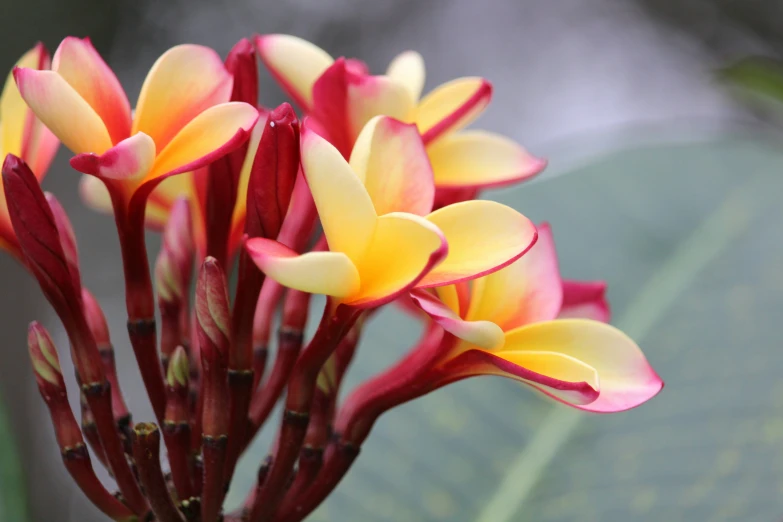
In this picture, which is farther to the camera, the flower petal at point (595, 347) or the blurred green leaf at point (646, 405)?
the blurred green leaf at point (646, 405)

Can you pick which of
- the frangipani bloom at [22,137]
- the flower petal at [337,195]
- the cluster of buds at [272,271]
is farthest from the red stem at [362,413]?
the frangipani bloom at [22,137]

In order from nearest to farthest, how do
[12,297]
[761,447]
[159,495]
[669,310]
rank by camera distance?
[159,495] → [761,447] → [669,310] → [12,297]

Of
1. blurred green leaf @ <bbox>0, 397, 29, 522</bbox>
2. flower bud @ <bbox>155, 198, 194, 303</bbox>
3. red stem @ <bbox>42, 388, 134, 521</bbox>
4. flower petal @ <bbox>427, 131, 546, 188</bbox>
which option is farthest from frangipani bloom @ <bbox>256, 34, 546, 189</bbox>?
blurred green leaf @ <bbox>0, 397, 29, 522</bbox>

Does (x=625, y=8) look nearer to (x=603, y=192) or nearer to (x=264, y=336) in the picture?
(x=603, y=192)

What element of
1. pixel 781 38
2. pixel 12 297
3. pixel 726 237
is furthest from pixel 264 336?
pixel 781 38

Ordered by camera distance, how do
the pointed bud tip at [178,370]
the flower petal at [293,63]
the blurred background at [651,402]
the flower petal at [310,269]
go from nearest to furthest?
the flower petal at [310,269], the pointed bud tip at [178,370], the flower petal at [293,63], the blurred background at [651,402]

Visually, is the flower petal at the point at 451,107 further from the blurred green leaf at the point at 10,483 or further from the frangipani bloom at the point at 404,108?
the blurred green leaf at the point at 10,483

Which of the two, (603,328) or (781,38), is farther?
(781,38)

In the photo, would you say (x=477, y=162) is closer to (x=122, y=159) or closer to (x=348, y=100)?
(x=348, y=100)
